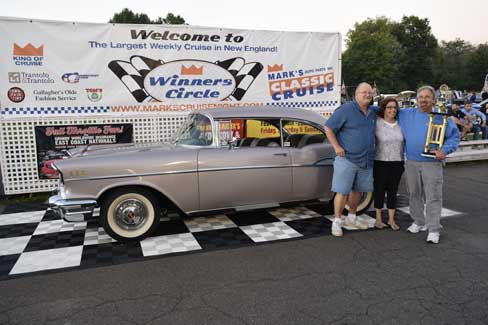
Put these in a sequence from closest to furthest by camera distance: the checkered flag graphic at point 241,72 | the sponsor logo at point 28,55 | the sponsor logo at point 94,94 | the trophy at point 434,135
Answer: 1. the trophy at point 434,135
2. the sponsor logo at point 28,55
3. the sponsor logo at point 94,94
4. the checkered flag graphic at point 241,72

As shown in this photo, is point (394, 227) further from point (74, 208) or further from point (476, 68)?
point (476, 68)

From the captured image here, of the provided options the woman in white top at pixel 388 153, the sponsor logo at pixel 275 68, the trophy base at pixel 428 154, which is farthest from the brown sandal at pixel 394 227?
Answer: the sponsor logo at pixel 275 68

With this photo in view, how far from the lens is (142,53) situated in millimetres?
6758

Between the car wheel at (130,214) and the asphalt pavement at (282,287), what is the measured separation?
2.02 feet

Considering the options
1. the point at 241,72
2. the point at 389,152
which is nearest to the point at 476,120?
the point at 241,72

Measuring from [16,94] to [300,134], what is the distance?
15.3 feet

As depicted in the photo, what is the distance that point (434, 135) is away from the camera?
403cm

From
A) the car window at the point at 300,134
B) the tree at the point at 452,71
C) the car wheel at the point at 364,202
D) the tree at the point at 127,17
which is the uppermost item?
the tree at the point at 127,17

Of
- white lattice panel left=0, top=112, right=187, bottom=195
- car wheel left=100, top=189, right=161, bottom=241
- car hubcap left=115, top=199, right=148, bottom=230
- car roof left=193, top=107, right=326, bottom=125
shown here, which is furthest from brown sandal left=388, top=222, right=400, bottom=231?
white lattice panel left=0, top=112, right=187, bottom=195

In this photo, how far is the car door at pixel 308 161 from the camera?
4773 millimetres

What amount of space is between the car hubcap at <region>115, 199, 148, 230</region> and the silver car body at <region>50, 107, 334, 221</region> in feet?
0.76

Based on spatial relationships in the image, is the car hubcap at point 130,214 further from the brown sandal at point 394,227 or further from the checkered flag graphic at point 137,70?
the checkered flag graphic at point 137,70

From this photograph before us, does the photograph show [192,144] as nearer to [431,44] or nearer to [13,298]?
[13,298]

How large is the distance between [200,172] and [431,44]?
65.1 m
